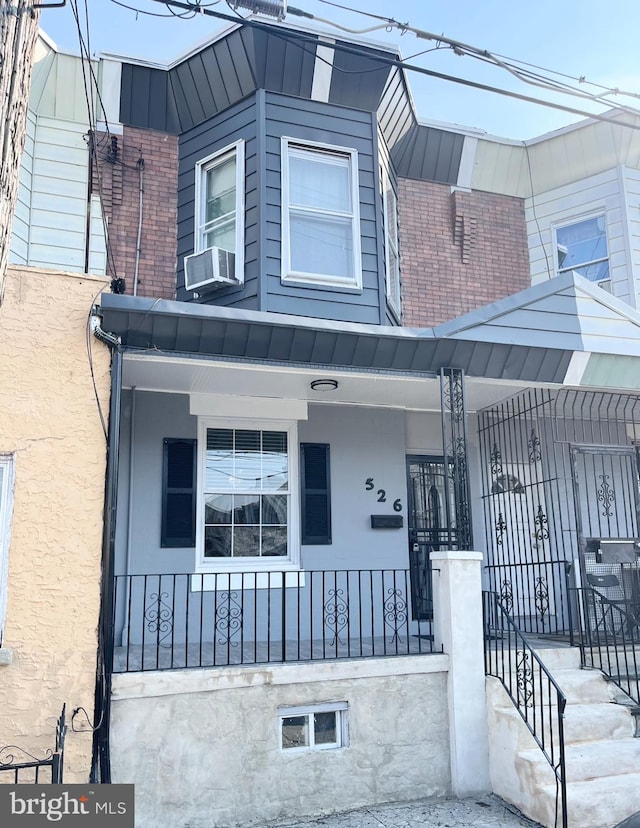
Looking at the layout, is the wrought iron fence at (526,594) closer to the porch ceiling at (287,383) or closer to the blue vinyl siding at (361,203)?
the porch ceiling at (287,383)

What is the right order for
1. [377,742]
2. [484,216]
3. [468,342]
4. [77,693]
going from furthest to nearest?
[484,216], [468,342], [377,742], [77,693]

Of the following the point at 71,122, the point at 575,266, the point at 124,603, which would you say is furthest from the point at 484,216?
the point at 124,603

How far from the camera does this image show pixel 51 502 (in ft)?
18.2

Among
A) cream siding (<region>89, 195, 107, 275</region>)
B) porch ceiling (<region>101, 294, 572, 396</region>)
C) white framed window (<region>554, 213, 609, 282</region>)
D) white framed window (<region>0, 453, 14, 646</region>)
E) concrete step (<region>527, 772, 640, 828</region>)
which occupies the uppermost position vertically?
white framed window (<region>554, 213, 609, 282</region>)

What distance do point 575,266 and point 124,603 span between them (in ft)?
24.5

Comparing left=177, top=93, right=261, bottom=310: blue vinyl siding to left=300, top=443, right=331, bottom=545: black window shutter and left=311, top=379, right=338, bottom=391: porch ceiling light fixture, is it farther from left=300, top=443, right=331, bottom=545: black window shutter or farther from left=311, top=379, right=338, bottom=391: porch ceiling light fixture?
left=300, top=443, right=331, bottom=545: black window shutter

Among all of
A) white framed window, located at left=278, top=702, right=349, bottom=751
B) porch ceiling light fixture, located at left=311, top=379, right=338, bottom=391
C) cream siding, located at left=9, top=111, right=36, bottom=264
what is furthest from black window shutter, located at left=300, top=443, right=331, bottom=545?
cream siding, located at left=9, top=111, right=36, bottom=264

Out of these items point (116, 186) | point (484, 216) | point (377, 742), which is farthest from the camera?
point (484, 216)

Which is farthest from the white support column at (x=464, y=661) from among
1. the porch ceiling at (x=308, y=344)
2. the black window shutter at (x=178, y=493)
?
the black window shutter at (x=178, y=493)

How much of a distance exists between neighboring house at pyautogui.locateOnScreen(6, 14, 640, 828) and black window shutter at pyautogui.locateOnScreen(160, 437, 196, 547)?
0.08 ft

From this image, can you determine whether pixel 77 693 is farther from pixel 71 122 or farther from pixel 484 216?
pixel 484 216

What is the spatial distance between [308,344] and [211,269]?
172 cm

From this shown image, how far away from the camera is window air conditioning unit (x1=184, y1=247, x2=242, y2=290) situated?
7.72 meters

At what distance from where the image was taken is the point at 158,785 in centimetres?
539
